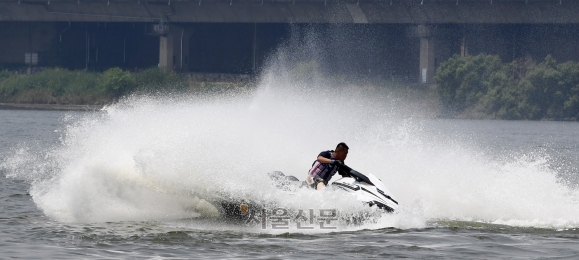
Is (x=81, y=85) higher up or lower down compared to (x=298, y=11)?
lower down

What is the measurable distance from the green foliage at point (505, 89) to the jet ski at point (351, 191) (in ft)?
185

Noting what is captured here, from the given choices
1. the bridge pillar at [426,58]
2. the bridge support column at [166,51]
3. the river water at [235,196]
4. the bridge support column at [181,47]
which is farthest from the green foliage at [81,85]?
the river water at [235,196]

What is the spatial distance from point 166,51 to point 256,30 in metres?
7.23

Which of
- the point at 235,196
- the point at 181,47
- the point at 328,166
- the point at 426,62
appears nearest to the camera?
the point at 235,196

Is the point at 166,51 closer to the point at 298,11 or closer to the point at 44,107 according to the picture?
the point at 44,107

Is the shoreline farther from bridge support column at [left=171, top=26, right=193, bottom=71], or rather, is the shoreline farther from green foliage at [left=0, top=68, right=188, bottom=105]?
bridge support column at [left=171, top=26, right=193, bottom=71]

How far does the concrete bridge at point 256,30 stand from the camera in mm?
72250

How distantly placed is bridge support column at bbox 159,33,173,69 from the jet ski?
214ft

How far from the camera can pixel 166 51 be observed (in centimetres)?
8312

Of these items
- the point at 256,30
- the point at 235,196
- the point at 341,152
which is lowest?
the point at 235,196

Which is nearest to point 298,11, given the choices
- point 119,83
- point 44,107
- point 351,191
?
point 119,83

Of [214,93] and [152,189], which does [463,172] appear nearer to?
[152,189]

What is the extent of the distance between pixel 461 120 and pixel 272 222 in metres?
59.2

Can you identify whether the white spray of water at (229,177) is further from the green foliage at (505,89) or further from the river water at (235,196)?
the green foliage at (505,89)
